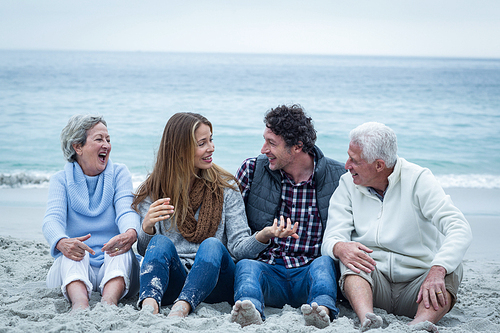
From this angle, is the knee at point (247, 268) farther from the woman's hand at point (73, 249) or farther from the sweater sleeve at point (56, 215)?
the sweater sleeve at point (56, 215)

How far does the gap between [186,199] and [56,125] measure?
1430 centimetres

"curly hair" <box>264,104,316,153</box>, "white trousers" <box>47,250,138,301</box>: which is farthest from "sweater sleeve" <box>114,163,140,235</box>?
"curly hair" <box>264,104,316,153</box>

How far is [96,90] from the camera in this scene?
2469cm

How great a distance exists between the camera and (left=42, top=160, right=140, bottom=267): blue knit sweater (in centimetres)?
319

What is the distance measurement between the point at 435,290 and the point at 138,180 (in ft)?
26.2

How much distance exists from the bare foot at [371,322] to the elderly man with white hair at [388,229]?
0.64ft

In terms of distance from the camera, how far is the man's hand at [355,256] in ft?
9.22

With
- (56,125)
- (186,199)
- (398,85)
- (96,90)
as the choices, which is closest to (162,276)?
(186,199)

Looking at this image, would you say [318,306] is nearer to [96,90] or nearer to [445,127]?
[445,127]

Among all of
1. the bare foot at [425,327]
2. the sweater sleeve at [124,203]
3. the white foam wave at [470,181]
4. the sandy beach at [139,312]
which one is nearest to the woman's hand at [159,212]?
the sweater sleeve at [124,203]

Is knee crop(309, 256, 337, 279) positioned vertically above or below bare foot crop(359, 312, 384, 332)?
above

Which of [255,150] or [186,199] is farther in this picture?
[255,150]

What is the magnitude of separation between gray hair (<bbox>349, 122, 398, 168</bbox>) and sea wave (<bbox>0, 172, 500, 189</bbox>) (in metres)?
6.84

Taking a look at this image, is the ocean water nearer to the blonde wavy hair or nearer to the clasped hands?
the blonde wavy hair
